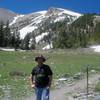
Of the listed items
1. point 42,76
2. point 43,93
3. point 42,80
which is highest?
point 42,76

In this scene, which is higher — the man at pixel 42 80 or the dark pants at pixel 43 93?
the man at pixel 42 80

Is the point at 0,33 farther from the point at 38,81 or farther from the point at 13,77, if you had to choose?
the point at 38,81

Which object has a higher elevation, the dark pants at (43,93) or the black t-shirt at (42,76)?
the black t-shirt at (42,76)

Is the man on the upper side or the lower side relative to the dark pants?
upper

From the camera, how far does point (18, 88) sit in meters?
29.0

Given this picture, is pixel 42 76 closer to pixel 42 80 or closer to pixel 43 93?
pixel 42 80

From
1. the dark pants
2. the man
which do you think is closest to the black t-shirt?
the man

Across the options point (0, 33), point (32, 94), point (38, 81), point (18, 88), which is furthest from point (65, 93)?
point (0, 33)

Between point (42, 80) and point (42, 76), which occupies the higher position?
point (42, 76)

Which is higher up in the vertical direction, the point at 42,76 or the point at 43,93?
the point at 42,76

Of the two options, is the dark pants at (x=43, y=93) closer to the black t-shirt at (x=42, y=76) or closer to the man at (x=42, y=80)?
the man at (x=42, y=80)

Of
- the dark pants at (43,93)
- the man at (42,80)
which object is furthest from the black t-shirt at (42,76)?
the dark pants at (43,93)

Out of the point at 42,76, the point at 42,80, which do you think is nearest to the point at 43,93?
the point at 42,80

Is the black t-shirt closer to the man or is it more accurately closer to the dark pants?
the man
